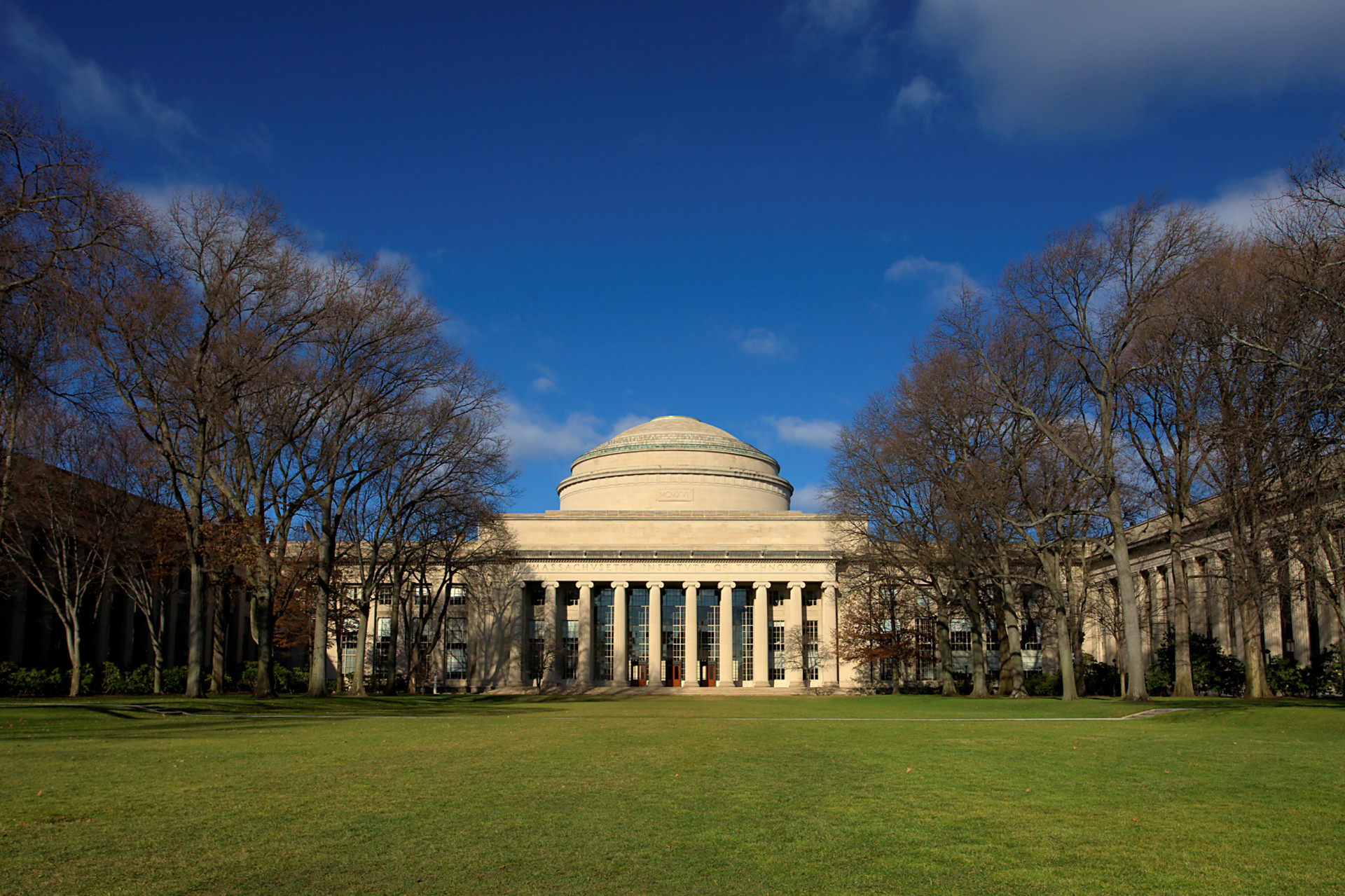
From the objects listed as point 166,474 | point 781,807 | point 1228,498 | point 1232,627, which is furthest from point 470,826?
point 1232,627

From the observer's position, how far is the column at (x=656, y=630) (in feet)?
253

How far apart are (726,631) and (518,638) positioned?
1621 centimetres

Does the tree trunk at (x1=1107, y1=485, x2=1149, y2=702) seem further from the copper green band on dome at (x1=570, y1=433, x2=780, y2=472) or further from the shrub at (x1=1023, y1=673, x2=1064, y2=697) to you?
the copper green band on dome at (x1=570, y1=433, x2=780, y2=472)

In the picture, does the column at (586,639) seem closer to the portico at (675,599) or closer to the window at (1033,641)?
the portico at (675,599)

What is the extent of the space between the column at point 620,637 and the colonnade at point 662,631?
0.05 metres

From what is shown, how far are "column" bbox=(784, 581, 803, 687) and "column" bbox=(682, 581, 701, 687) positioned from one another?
22.8ft

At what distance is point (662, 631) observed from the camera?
7844 centimetres

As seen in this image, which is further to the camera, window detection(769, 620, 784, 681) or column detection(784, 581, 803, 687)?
window detection(769, 620, 784, 681)

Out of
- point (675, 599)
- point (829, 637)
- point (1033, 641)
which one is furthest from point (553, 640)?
point (1033, 641)

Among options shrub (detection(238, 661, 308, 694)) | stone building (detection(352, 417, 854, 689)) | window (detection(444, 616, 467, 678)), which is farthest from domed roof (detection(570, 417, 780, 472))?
shrub (detection(238, 661, 308, 694))

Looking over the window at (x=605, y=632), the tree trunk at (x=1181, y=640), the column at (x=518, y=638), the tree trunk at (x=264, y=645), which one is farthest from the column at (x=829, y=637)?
the tree trunk at (x=264, y=645)

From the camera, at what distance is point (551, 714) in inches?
1246

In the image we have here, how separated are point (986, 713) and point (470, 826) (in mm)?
24480

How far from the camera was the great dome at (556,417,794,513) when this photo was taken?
8725 cm
